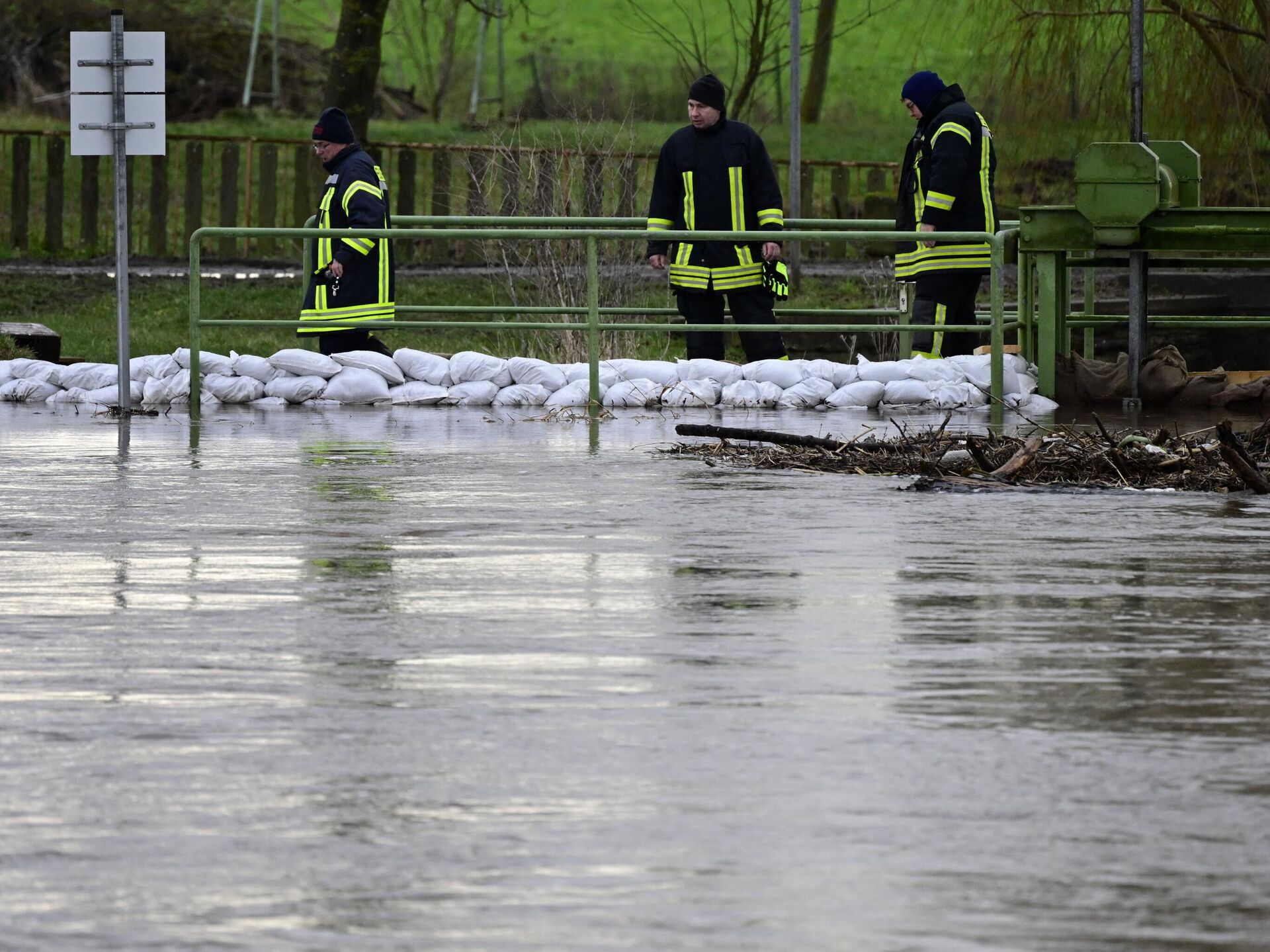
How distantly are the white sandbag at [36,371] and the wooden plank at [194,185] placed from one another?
41.9 feet

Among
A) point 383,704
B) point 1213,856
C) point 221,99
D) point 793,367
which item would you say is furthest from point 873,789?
point 221,99

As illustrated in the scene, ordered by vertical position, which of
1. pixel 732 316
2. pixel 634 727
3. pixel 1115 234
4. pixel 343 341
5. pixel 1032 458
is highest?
pixel 1115 234

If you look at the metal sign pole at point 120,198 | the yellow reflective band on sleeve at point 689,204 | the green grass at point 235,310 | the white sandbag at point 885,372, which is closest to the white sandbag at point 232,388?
the metal sign pole at point 120,198

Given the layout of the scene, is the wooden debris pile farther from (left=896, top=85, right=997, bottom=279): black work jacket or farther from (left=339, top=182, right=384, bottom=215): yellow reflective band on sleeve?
(left=339, top=182, right=384, bottom=215): yellow reflective band on sleeve

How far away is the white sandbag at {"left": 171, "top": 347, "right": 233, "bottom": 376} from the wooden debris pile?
4.32 m

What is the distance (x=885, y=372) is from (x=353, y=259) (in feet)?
10.2

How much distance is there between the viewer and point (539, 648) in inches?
209

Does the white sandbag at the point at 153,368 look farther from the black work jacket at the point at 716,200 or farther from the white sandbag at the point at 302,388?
the black work jacket at the point at 716,200

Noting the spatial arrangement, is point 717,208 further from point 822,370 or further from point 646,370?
point 822,370

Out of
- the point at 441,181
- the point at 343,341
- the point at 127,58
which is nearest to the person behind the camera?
the point at 127,58

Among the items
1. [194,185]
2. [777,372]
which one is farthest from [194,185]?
[777,372]

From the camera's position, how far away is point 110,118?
42.0ft

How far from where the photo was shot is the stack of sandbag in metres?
13.3

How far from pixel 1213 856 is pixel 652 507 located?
4722 millimetres
